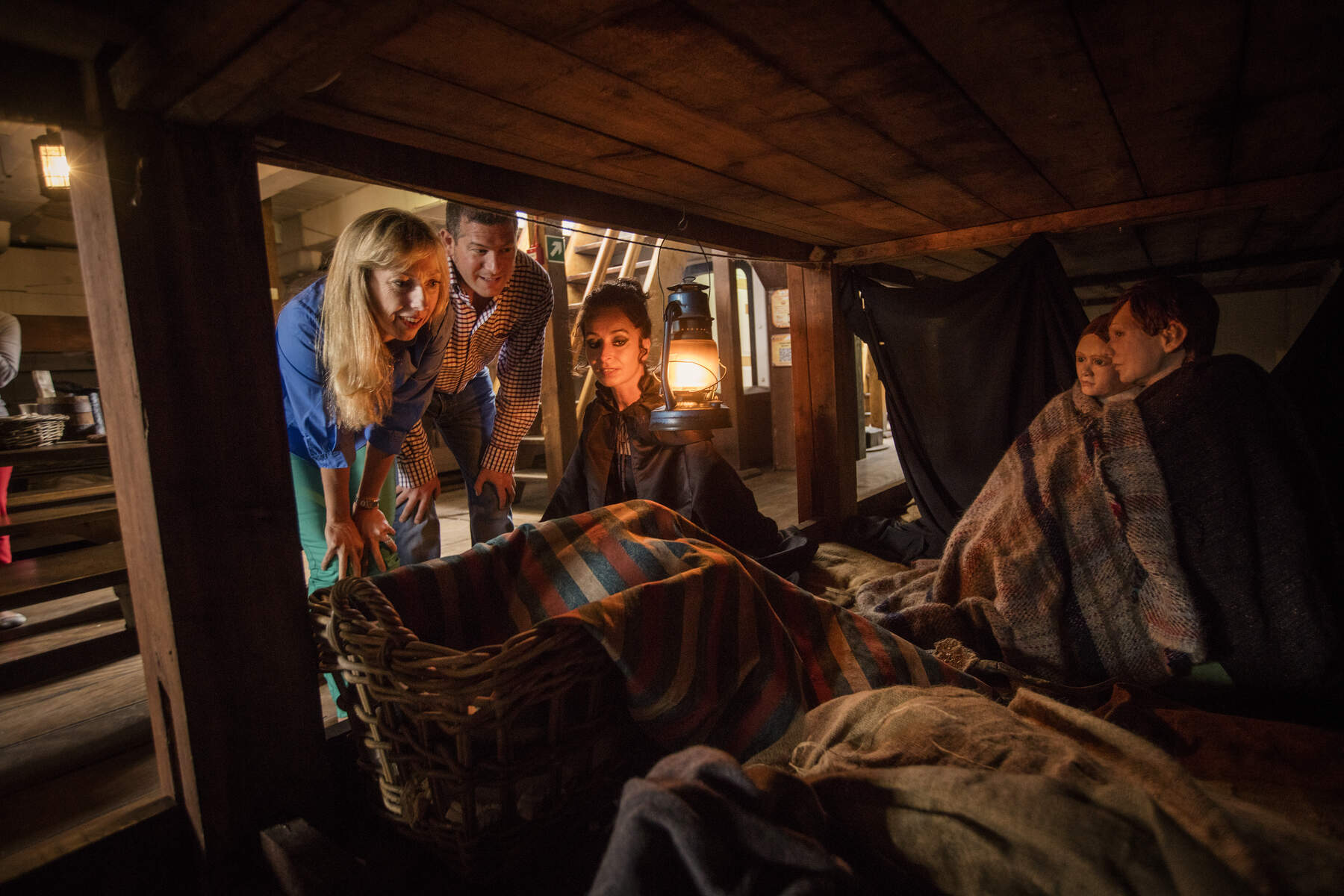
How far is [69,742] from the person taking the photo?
2.05m

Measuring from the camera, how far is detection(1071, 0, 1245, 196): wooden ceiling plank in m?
1.26

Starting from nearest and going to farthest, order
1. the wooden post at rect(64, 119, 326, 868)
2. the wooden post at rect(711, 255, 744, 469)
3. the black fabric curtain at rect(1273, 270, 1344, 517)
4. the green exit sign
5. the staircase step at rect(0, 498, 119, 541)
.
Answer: the wooden post at rect(64, 119, 326, 868)
the black fabric curtain at rect(1273, 270, 1344, 517)
the staircase step at rect(0, 498, 119, 541)
the green exit sign
the wooden post at rect(711, 255, 744, 469)

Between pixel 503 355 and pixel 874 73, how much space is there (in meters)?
1.91

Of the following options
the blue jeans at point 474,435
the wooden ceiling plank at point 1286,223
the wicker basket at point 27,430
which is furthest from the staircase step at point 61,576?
the wooden ceiling plank at point 1286,223

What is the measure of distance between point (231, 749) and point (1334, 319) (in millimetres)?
4157

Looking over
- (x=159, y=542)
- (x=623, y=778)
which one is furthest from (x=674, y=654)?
(x=159, y=542)

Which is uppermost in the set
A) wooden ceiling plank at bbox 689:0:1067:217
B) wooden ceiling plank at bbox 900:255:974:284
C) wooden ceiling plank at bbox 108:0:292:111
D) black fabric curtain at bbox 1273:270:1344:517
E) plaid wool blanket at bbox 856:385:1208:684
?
wooden ceiling plank at bbox 900:255:974:284

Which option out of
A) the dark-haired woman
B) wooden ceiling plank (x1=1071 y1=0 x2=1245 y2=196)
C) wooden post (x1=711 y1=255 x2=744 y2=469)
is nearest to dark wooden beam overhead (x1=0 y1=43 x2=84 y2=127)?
wooden ceiling plank (x1=1071 y1=0 x2=1245 y2=196)

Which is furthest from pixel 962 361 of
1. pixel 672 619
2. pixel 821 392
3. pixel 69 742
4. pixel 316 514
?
pixel 69 742

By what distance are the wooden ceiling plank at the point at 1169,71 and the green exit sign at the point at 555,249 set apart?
9.76ft

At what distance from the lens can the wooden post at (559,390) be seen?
14.1ft

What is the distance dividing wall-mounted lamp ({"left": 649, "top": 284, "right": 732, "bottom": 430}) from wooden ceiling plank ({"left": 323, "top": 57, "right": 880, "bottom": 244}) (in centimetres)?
41

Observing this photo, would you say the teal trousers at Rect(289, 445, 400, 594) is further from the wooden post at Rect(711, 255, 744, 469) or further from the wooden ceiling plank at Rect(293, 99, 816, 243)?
the wooden post at Rect(711, 255, 744, 469)

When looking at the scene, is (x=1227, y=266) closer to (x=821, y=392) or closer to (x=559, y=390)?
(x=821, y=392)
